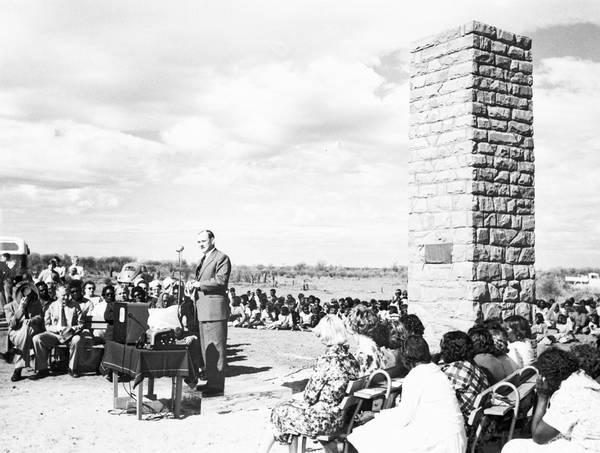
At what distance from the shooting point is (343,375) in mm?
4750

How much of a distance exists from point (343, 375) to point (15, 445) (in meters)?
3.22

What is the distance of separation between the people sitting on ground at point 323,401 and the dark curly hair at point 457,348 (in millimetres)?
749

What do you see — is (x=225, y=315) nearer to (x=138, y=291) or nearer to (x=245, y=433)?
(x=245, y=433)

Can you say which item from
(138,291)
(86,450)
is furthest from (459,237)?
(138,291)

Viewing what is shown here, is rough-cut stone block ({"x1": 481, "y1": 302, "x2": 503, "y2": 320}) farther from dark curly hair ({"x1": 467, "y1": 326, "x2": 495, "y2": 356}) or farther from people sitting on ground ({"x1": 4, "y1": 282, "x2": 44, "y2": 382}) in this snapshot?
people sitting on ground ({"x1": 4, "y1": 282, "x2": 44, "y2": 382})

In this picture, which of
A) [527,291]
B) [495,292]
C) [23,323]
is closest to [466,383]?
[495,292]

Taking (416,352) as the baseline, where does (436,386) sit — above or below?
below

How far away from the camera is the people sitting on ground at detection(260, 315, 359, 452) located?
183 inches

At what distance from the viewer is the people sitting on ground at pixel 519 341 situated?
6184 millimetres

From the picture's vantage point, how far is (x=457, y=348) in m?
4.98

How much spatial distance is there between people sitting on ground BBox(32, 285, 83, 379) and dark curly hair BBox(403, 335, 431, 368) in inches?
235

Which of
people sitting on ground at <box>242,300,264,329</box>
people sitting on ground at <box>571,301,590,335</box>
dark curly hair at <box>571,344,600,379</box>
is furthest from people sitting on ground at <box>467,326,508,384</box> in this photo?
people sitting on ground at <box>242,300,264,329</box>

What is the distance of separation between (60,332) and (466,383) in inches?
267

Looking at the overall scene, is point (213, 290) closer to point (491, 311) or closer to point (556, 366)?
point (491, 311)
